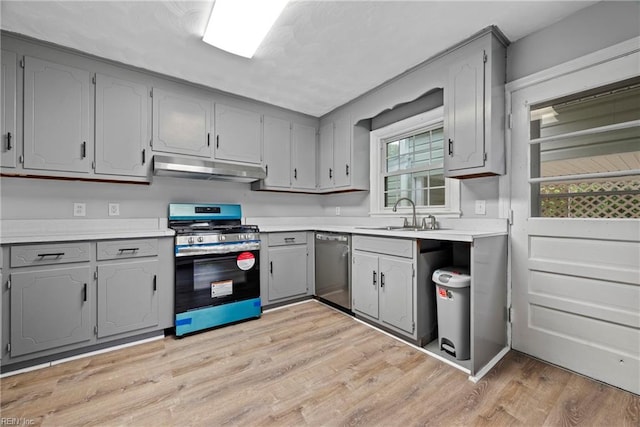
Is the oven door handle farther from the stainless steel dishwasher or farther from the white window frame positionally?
the white window frame

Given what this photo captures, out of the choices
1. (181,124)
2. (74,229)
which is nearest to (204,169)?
(181,124)

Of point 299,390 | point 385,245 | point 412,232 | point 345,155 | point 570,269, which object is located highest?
point 345,155

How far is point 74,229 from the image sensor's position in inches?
96.9

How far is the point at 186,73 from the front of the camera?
2.63 meters

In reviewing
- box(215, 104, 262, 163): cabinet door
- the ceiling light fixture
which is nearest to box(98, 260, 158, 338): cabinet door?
box(215, 104, 262, 163): cabinet door

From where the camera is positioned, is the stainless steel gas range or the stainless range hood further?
the stainless range hood

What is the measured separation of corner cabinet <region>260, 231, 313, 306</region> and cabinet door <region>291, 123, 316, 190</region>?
2.53ft

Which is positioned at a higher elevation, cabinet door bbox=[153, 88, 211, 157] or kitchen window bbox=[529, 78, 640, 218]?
cabinet door bbox=[153, 88, 211, 157]

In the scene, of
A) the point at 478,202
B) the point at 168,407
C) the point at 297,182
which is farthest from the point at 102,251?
the point at 478,202

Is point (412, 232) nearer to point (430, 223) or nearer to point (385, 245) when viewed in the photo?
point (385, 245)

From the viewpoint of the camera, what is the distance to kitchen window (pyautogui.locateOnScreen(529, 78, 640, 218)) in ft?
5.57

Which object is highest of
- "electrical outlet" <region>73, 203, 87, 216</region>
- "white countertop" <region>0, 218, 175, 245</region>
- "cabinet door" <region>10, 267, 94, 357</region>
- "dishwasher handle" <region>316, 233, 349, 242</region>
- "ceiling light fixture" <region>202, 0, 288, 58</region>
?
"ceiling light fixture" <region>202, 0, 288, 58</region>

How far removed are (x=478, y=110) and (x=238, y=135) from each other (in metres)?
2.41

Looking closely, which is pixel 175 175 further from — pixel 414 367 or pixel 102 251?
pixel 414 367
